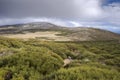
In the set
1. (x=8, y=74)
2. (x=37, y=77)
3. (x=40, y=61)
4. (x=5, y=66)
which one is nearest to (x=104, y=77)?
(x=37, y=77)

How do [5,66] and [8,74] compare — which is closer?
[8,74]

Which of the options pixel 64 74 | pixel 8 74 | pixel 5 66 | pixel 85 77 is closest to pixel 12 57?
pixel 5 66

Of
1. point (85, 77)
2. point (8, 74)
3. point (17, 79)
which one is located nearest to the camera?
point (85, 77)

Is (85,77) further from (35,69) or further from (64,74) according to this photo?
(35,69)

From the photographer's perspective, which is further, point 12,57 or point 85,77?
point 12,57

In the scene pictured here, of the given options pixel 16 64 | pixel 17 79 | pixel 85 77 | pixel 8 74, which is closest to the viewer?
pixel 85 77

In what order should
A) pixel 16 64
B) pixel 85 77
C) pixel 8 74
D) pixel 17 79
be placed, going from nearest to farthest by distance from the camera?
pixel 85 77, pixel 17 79, pixel 8 74, pixel 16 64

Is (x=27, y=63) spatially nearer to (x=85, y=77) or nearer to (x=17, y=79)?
(x=17, y=79)

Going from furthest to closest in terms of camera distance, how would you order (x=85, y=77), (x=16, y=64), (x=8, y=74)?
(x=16, y=64) < (x=8, y=74) < (x=85, y=77)
